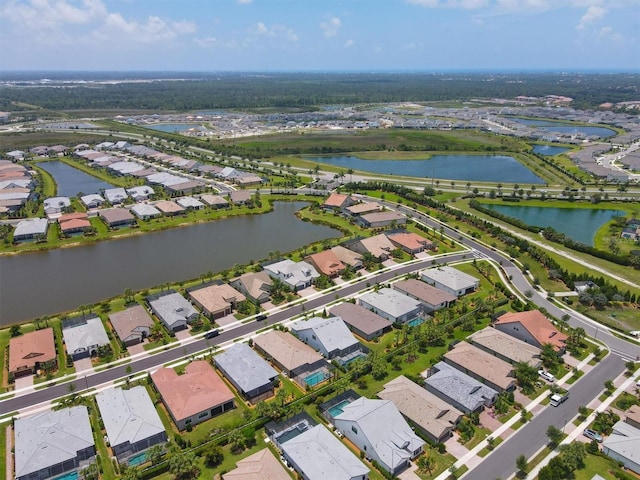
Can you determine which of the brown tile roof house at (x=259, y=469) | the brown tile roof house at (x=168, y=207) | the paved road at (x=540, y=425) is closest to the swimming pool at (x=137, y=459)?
the brown tile roof house at (x=259, y=469)

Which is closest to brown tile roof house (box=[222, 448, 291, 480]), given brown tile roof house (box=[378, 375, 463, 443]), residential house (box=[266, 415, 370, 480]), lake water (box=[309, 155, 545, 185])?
residential house (box=[266, 415, 370, 480])

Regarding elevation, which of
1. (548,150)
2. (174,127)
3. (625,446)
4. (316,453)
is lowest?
(625,446)

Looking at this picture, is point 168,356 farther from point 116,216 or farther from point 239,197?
point 239,197

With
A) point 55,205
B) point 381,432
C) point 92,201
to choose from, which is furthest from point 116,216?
point 381,432

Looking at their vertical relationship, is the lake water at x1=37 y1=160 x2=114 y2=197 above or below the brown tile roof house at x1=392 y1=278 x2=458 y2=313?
above

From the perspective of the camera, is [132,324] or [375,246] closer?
[132,324]

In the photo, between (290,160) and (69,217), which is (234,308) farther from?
(290,160)

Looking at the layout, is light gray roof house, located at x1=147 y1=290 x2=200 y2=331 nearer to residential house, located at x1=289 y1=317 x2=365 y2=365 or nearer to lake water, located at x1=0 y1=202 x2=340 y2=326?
lake water, located at x1=0 y1=202 x2=340 y2=326
